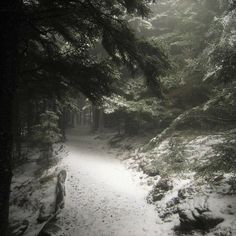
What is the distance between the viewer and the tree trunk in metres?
7.05

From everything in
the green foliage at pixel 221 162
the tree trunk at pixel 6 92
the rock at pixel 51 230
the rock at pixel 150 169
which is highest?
the tree trunk at pixel 6 92

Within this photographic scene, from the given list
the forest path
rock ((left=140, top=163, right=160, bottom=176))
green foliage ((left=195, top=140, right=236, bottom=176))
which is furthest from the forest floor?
green foliage ((left=195, top=140, right=236, bottom=176))

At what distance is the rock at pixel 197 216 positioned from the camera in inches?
350

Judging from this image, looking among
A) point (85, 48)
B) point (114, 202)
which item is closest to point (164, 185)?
point (114, 202)

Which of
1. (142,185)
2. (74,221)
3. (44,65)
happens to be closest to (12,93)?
(44,65)

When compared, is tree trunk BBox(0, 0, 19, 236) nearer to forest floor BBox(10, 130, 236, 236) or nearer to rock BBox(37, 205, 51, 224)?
forest floor BBox(10, 130, 236, 236)

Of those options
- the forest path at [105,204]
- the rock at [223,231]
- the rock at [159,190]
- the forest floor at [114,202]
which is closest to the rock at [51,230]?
the forest floor at [114,202]

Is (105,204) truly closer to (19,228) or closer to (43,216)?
(43,216)

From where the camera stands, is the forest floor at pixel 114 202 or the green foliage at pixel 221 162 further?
the green foliage at pixel 221 162

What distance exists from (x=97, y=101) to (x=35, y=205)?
612 cm

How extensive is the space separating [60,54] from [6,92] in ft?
7.86

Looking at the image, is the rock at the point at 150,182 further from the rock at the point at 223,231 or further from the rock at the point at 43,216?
the rock at the point at 223,231

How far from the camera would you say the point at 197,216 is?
9266mm

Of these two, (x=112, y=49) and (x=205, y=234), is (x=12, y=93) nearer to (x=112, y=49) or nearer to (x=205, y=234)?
(x=112, y=49)
